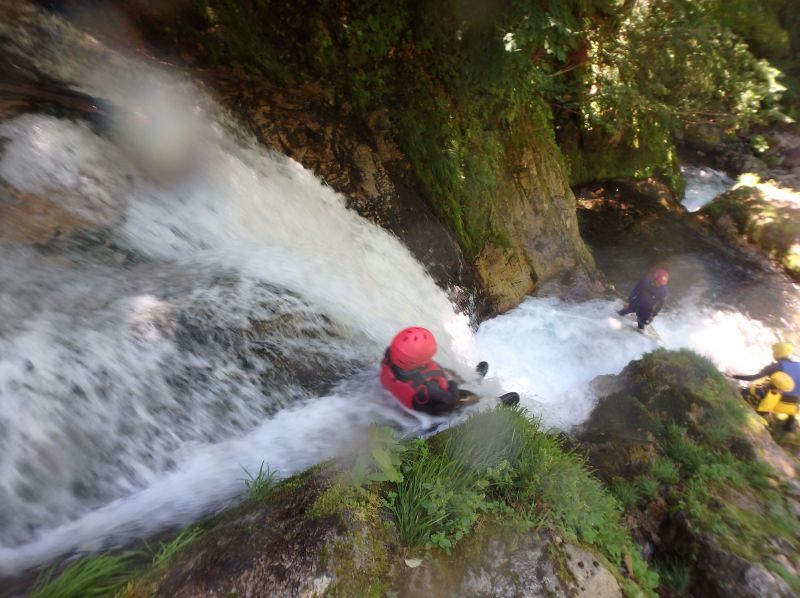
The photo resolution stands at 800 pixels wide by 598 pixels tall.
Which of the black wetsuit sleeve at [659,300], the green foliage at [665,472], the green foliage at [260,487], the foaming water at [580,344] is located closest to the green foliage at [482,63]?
the foaming water at [580,344]

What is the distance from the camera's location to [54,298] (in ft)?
10.5

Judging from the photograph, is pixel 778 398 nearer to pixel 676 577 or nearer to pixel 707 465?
pixel 707 465

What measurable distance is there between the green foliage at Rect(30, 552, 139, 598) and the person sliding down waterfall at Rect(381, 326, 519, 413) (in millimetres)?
2342

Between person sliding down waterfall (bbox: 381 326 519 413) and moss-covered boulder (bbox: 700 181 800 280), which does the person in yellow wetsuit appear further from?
moss-covered boulder (bbox: 700 181 800 280)

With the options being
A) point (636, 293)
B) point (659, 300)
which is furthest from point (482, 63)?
point (659, 300)

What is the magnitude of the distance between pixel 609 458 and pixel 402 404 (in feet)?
7.44

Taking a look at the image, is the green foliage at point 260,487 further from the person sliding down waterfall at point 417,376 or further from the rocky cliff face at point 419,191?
the rocky cliff face at point 419,191

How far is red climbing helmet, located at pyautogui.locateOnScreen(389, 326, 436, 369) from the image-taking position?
12.8 feet

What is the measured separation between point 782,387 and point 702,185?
28.9 feet

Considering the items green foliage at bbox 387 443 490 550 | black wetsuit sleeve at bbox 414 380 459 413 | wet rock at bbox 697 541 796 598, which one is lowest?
wet rock at bbox 697 541 796 598

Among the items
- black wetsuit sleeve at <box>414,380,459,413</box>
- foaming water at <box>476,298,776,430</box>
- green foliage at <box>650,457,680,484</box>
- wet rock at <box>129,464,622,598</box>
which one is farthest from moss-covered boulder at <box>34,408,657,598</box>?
foaming water at <box>476,298,776,430</box>

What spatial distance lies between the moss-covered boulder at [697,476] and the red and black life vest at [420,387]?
1.83 m

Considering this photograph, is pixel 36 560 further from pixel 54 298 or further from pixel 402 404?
pixel 402 404

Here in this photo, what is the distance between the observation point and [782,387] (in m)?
5.57
